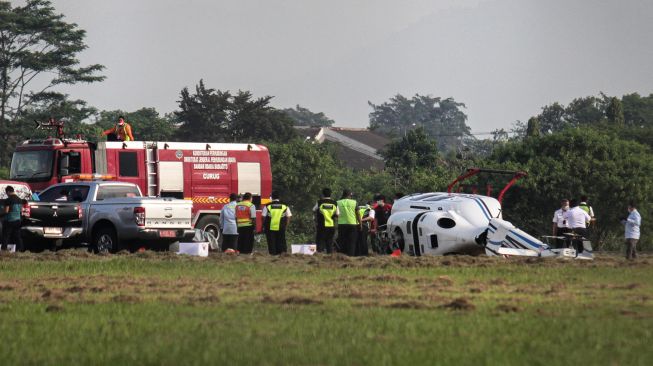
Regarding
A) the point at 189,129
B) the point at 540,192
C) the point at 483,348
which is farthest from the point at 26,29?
the point at 483,348

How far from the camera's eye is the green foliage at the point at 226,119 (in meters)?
92.1

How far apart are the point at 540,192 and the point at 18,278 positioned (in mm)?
30728

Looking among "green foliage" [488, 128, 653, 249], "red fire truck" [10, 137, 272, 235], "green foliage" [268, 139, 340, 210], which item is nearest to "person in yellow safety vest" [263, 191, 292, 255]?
"red fire truck" [10, 137, 272, 235]

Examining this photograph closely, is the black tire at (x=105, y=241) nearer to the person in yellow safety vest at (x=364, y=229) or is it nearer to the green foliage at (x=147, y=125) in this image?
the person in yellow safety vest at (x=364, y=229)

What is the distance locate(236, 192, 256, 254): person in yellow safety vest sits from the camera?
33.4 meters

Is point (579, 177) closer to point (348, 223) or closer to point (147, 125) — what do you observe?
point (348, 223)

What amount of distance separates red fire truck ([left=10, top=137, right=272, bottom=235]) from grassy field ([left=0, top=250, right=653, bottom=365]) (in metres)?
12.4

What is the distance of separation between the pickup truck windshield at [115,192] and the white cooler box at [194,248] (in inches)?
112

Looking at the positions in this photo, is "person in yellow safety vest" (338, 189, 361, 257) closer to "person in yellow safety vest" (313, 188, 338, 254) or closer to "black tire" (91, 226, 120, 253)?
"person in yellow safety vest" (313, 188, 338, 254)

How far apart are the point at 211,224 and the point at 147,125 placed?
6289 centimetres

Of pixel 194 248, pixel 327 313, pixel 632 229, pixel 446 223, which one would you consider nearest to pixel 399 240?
pixel 446 223

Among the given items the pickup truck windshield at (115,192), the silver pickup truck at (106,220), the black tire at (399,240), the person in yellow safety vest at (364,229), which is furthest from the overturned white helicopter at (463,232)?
the pickup truck windshield at (115,192)

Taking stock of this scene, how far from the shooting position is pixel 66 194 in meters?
33.5

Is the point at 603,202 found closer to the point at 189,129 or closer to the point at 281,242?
the point at 281,242
